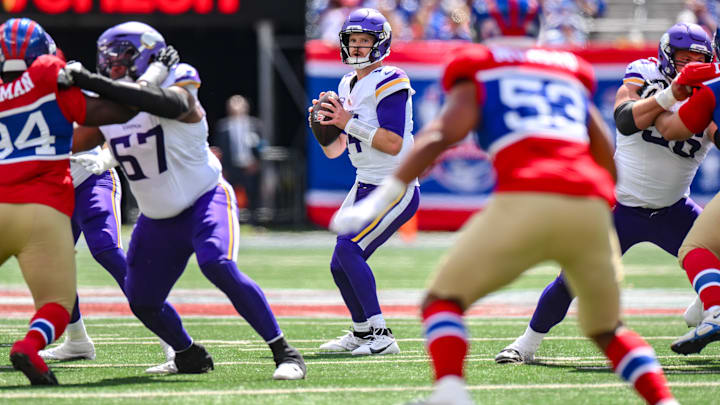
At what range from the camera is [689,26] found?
6.17 m

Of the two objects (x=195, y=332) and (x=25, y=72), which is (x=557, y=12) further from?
(x=25, y=72)

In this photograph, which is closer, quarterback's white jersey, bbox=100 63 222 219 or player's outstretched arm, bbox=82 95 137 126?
player's outstretched arm, bbox=82 95 137 126

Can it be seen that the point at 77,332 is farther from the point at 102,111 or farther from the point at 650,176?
the point at 650,176

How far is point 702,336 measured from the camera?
5.76 m

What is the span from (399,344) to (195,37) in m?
11.6

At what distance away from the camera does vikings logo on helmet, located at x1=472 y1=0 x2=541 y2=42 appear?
436 cm

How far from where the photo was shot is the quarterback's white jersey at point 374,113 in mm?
6840

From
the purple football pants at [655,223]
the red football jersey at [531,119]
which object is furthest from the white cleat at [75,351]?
the red football jersey at [531,119]

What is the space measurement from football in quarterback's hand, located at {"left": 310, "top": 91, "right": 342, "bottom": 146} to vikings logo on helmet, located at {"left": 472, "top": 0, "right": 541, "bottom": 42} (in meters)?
2.44

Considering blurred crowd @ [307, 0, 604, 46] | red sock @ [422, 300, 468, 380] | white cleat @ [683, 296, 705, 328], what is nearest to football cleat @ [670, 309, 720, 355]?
white cleat @ [683, 296, 705, 328]

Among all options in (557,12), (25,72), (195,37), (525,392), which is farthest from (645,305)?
(195,37)

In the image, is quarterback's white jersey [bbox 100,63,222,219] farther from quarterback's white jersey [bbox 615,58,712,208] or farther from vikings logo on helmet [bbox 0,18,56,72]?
quarterback's white jersey [bbox 615,58,712,208]

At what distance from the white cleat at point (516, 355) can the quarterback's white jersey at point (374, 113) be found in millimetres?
1356

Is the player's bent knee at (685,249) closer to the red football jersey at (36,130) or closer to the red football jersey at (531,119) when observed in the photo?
the red football jersey at (531,119)
